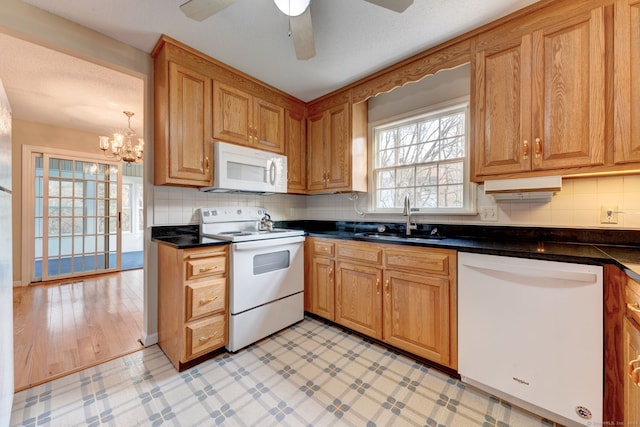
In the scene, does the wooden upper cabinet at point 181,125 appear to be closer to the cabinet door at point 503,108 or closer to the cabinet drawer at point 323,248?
the cabinet drawer at point 323,248

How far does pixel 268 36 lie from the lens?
6.18ft

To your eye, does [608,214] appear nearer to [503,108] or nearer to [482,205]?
[482,205]

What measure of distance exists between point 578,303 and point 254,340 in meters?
2.13

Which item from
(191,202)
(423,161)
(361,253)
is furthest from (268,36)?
(361,253)

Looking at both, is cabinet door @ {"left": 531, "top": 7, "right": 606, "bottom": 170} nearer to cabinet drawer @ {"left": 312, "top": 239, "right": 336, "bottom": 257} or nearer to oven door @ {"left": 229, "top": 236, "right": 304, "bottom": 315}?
cabinet drawer @ {"left": 312, "top": 239, "right": 336, "bottom": 257}

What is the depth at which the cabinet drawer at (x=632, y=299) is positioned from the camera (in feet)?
3.26

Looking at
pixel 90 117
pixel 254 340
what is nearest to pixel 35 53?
pixel 90 117

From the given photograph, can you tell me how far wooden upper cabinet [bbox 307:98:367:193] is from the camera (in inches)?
103

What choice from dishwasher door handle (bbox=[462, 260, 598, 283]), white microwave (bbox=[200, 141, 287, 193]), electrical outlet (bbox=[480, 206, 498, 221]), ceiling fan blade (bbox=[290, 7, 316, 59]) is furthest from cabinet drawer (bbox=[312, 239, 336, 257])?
ceiling fan blade (bbox=[290, 7, 316, 59])

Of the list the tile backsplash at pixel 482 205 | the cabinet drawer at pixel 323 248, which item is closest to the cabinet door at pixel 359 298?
the cabinet drawer at pixel 323 248

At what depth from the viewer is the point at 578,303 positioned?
4.14ft

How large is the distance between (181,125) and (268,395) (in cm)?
205

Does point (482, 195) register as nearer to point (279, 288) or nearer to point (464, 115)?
point (464, 115)

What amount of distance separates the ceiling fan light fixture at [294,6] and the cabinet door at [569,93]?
56.5 inches
